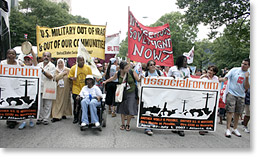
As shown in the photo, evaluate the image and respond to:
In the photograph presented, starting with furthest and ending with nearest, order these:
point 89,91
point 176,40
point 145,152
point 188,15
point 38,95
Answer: point 176,40 → point 188,15 → point 89,91 → point 38,95 → point 145,152

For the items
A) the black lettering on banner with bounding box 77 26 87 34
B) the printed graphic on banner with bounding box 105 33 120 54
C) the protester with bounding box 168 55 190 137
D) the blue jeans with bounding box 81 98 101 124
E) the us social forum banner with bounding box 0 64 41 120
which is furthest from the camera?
the printed graphic on banner with bounding box 105 33 120 54

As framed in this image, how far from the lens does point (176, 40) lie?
36.2 meters

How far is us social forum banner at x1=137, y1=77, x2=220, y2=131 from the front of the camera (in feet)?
16.6

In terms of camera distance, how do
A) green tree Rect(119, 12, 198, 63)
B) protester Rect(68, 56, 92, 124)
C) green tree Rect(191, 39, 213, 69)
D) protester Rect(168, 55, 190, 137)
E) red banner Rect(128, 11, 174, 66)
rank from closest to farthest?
protester Rect(168, 55, 190, 137) < red banner Rect(128, 11, 174, 66) < protester Rect(68, 56, 92, 124) < green tree Rect(119, 12, 198, 63) < green tree Rect(191, 39, 213, 69)

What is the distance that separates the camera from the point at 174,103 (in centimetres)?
510

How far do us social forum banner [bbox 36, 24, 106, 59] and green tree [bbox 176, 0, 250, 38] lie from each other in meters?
5.87

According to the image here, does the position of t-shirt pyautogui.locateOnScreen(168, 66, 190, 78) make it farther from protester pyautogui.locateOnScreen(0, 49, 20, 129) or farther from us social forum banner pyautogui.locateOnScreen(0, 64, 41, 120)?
protester pyautogui.locateOnScreen(0, 49, 20, 129)

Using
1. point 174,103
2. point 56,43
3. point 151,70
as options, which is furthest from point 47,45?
point 174,103

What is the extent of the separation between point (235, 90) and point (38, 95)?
4.83 meters

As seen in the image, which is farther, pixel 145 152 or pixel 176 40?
pixel 176 40

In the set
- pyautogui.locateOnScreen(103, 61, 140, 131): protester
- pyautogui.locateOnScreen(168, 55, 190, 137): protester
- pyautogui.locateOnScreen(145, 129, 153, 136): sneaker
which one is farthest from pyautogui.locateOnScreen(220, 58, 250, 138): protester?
pyautogui.locateOnScreen(103, 61, 140, 131): protester

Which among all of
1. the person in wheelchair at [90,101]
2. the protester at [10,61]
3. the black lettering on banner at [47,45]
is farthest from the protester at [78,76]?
the black lettering on banner at [47,45]
